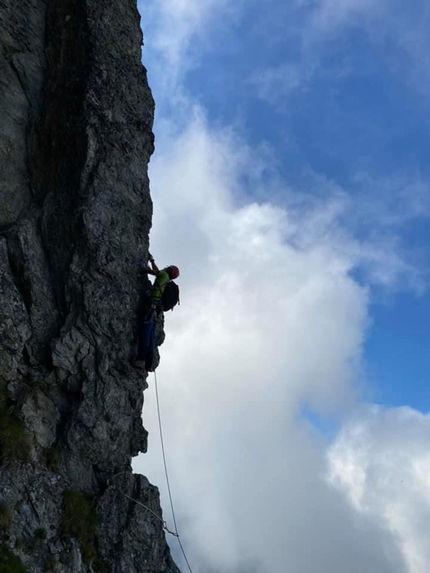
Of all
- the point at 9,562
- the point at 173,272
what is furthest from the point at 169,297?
the point at 9,562

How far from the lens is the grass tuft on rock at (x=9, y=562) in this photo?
1329cm

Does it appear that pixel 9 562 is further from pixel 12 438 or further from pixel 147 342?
pixel 147 342

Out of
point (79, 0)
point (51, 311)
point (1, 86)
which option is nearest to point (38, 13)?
point (79, 0)

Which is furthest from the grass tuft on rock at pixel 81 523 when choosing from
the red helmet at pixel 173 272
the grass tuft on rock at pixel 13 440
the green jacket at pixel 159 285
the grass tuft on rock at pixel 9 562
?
the red helmet at pixel 173 272

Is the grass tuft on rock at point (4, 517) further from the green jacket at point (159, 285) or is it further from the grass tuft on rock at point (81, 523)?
the green jacket at point (159, 285)

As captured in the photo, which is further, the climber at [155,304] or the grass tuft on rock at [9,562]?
the climber at [155,304]

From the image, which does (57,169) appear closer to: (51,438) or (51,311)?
(51,311)

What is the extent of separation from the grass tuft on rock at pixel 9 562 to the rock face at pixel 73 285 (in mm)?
35

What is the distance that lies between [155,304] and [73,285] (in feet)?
9.56

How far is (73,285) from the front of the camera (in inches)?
754

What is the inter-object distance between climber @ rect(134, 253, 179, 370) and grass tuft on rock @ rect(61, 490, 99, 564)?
192 inches

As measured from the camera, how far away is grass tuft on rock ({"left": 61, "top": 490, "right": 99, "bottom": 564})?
49.9 ft

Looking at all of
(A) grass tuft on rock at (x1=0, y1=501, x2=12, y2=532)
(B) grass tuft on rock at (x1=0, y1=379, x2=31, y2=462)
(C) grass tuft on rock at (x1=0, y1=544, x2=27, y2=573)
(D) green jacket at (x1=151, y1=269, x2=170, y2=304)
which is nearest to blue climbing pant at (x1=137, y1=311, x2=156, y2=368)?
(D) green jacket at (x1=151, y1=269, x2=170, y2=304)

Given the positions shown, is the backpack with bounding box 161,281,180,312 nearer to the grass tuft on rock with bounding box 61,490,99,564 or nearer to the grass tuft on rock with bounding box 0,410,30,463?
the grass tuft on rock with bounding box 0,410,30,463
